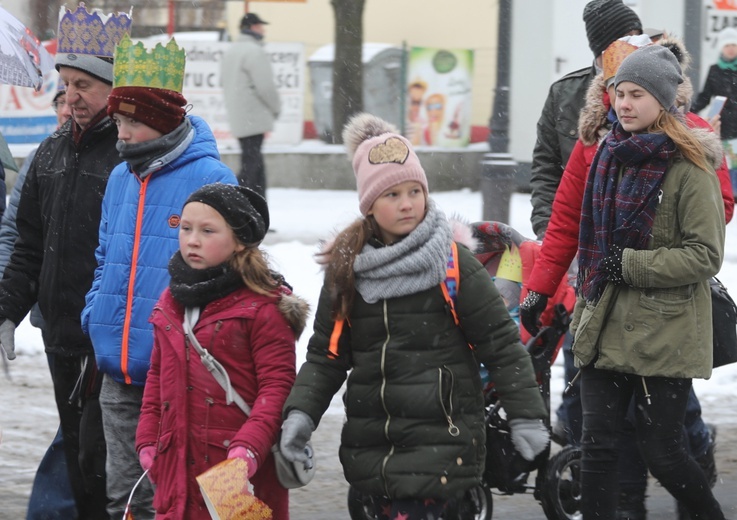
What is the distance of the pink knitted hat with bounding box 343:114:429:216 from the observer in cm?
411

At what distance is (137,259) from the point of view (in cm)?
459

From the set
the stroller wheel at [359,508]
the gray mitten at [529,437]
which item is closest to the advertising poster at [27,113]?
the stroller wheel at [359,508]

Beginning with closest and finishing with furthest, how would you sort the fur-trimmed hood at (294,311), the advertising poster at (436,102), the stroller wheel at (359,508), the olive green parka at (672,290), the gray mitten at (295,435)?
1. the gray mitten at (295,435)
2. the fur-trimmed hood at (294,311)
3. the olive green parka at (672,290)
4. the stroller wheel at (359,508)
5. the advertising poster at (436,102)

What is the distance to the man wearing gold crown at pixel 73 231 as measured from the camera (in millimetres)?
4945

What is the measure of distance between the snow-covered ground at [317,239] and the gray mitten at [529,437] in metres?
0.90

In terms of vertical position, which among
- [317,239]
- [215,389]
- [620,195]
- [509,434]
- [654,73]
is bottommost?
[317,239]

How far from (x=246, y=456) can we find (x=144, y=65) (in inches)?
60.2

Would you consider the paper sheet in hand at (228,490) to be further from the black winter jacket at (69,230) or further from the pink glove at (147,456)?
the black winter jacket at (69,230)

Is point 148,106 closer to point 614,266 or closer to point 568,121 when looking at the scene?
point 614,266

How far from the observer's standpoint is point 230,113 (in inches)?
553

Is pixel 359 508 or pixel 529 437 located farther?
pixel 359 508

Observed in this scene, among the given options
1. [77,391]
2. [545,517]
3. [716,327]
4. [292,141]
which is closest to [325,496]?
[545,517]

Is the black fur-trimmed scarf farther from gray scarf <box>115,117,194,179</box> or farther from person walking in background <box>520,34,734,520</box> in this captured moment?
person walking in background <box>520,34,734,520</box>

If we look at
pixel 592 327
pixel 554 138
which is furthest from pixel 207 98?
pixel 592 327
